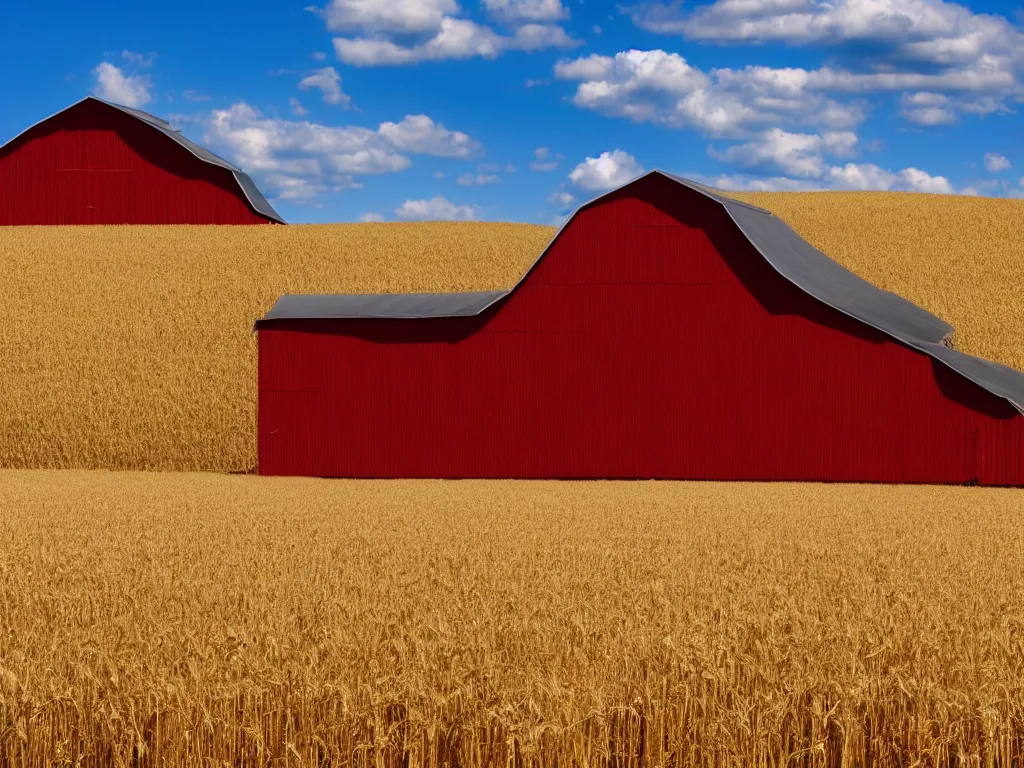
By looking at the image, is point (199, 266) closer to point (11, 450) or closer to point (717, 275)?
point (11, 450)

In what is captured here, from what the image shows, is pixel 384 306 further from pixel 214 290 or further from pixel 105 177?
pixel 105 177

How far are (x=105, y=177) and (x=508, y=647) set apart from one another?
48545mm

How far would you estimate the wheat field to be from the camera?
32.2 m

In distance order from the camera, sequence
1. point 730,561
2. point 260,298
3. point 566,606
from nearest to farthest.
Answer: point 566,606 < point 730,561 < point 260,298

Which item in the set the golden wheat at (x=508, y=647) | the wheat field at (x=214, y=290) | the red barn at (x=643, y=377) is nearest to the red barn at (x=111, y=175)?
the wheat field at (x=214, y=290)

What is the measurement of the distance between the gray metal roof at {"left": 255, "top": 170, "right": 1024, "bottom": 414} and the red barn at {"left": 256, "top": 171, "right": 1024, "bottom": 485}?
12 cm

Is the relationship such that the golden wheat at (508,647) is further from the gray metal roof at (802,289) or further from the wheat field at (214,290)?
the wheat field at (214,290)

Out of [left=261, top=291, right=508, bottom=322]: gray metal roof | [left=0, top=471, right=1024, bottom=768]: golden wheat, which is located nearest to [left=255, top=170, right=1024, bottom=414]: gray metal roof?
[left=261, top=291, right=508, bottom=322]: gray metal roof

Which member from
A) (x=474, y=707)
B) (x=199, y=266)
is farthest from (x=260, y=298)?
(x=474, y=707)

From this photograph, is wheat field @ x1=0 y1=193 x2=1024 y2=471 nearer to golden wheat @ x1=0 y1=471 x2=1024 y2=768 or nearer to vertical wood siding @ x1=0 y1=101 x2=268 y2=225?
vertical wood siding @ x1=0 y1=101 x2=268 y2=225

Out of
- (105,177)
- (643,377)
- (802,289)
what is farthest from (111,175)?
(802,289)

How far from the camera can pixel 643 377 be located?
28172 millimetres

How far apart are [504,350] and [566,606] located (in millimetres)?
19642

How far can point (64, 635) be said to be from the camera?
842 cm
